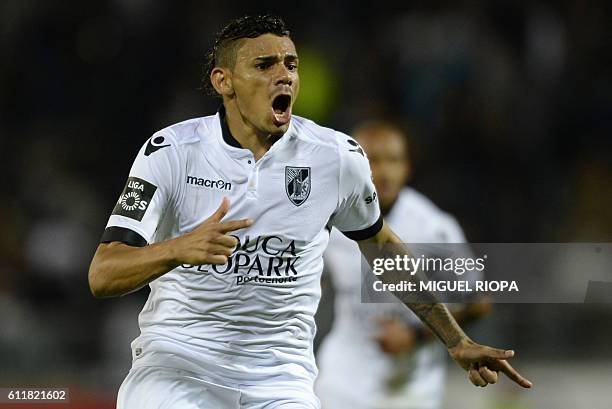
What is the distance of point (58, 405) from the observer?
4.05 m

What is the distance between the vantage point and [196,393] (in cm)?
253

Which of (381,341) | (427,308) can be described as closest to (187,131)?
(427,308)

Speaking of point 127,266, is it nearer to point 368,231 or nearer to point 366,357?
point 368,231

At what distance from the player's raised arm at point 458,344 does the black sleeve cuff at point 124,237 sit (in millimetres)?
756

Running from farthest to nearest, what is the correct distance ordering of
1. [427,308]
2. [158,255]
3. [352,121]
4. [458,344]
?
1. [352,121]
2. [427,308]
3. [458,344]
4. [158,255]

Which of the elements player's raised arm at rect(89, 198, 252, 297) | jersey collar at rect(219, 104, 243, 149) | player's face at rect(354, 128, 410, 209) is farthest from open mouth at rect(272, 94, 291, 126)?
player's face at rect(354, 128, 410, 209)

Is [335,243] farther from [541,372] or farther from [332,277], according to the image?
[541,372]

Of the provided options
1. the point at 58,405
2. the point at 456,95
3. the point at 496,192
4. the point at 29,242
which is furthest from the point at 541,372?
the point at 29,242

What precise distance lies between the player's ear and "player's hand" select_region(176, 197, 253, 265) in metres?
0.73

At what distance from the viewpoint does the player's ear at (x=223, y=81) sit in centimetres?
286

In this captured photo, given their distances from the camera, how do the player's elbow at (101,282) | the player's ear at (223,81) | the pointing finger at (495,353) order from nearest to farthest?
the player's elbow at (101,282) → the pointing finger at (495,353) → the player's ear at (223,81)

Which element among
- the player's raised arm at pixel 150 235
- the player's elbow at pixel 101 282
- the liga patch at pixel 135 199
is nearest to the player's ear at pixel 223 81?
the player's raised arm at pixel 150 235

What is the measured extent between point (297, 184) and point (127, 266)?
0.62 metres

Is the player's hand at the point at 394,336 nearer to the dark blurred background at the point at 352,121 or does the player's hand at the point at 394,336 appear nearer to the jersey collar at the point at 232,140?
the dark blurred background at the point at 352,121
